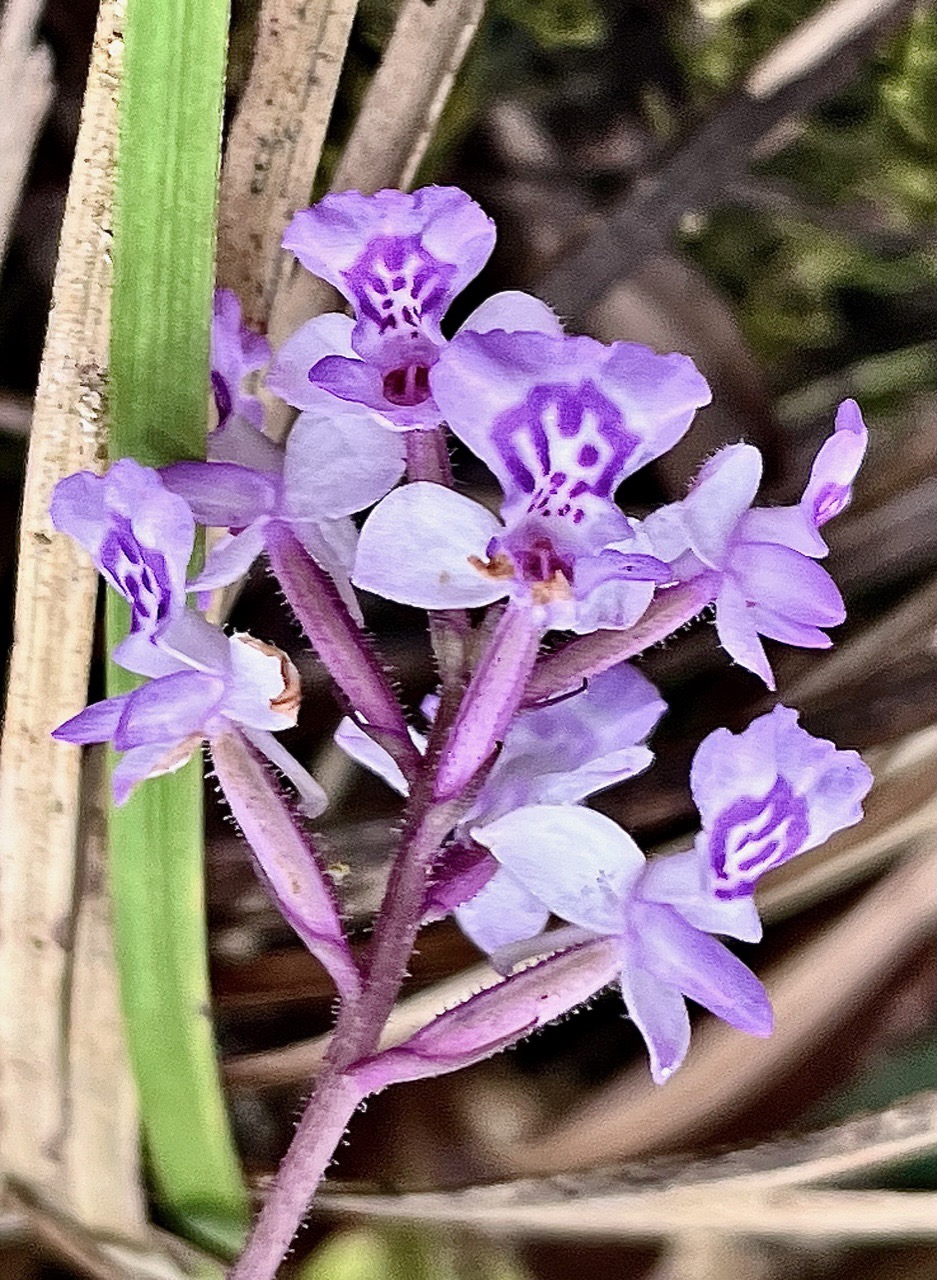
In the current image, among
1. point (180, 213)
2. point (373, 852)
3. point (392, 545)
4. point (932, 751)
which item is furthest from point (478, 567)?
point (932, 751)

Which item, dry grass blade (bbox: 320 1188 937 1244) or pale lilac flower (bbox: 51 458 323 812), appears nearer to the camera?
pale lilac flower (bbox: 51 458 323 812)

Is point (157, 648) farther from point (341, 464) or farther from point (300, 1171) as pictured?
point (300, 1171)

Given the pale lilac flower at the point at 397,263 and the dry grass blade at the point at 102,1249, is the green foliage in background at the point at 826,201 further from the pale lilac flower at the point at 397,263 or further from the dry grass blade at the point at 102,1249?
the dry grass blade at the point at 102,1249

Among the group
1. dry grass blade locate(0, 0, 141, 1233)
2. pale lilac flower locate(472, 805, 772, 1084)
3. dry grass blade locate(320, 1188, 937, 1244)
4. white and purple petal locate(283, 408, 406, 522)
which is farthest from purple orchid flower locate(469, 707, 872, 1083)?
dry grass blade locate(320, 1188, 937, 1244)

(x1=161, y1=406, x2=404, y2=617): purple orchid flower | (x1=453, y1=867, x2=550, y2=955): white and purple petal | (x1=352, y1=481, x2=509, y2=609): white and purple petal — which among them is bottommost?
(x1=453, y1=867, x2=550, y2=955): white and purple petal

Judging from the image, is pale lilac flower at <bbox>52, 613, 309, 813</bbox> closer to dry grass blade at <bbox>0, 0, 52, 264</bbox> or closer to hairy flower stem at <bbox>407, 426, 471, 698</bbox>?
hairy flower stem at <bbox>407, 426, 471, 698</bbox>

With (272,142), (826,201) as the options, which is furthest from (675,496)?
(272,142)
